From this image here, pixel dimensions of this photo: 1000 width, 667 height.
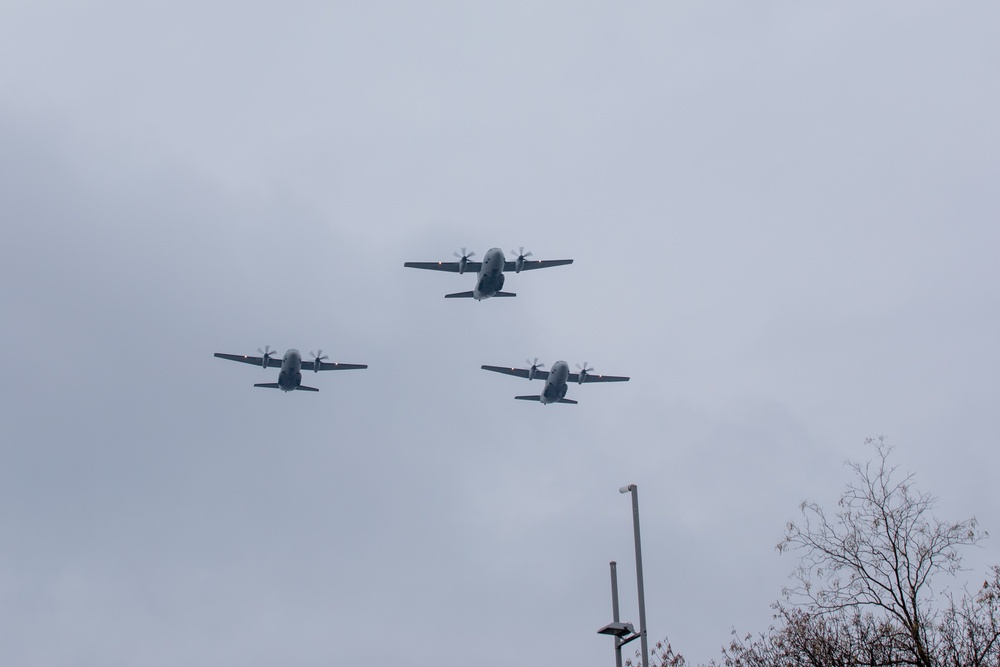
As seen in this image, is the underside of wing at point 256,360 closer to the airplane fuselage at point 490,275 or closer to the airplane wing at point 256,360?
Answer: the airplane wing at point 256,360

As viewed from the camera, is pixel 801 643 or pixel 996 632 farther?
pixel 801 643

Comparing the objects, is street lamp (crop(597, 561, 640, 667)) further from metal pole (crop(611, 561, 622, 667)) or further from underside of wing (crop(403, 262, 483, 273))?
underside of wing (crop(403, 262, 483, 273))

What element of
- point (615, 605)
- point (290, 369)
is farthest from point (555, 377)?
point (615, 605)

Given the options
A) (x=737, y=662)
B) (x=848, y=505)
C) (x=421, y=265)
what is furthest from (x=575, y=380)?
(x=848, y=505)

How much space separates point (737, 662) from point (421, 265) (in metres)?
50.0

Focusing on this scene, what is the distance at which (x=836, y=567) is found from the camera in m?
30.1

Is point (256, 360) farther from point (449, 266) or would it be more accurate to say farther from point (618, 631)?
point (618, 631)

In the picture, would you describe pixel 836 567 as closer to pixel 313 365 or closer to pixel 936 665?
pixel 936 665

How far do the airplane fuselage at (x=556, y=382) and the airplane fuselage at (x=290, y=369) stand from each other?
20088 mm

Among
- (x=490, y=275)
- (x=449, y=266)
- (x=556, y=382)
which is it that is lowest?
(x=556, y=382)

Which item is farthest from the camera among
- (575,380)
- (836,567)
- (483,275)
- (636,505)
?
(575,380)

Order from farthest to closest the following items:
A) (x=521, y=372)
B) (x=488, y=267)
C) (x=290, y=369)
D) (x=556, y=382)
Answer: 1. (x=521, y=372)
2. (x=556, y=382)
3. (x=290, y=369)
4. (x=488, y=267)

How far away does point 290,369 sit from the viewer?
83.8m

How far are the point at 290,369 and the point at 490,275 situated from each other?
1919 centimetres
